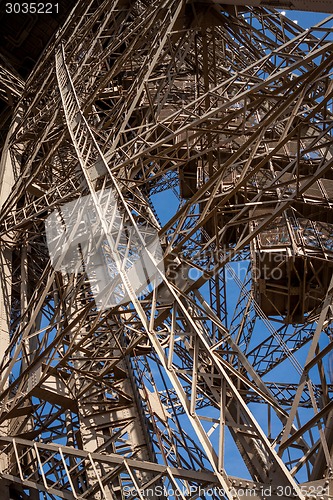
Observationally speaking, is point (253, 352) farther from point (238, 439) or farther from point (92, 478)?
point (238, 439)

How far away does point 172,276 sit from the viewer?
1209 cm

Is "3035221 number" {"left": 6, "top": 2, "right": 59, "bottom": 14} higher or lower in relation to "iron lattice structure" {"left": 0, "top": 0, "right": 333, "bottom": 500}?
higher

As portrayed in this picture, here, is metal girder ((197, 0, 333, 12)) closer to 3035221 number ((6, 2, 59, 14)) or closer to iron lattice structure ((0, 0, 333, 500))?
iron lattice structure ((0, 0, 333, 500))

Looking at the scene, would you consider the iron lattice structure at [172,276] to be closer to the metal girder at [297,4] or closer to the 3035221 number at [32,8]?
the metal girder at [297,4]

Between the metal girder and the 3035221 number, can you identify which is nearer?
the metal girder

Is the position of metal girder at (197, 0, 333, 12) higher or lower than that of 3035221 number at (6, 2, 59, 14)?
lower

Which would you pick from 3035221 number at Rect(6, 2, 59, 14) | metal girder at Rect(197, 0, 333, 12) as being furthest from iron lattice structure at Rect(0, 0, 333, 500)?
3035221 number at Rect(6, 2, 59, 14)

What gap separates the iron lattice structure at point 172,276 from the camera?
32.1 feet

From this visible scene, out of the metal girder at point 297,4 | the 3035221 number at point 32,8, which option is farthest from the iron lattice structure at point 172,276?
the 3035221 number at point 32,8

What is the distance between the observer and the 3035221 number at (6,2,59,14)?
93.2 ft

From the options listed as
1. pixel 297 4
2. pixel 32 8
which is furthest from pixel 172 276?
pixel 32 8

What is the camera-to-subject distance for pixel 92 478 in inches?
511

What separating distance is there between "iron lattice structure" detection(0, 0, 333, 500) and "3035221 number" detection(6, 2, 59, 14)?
399 centimetres

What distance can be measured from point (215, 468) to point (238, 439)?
0.77 meters
